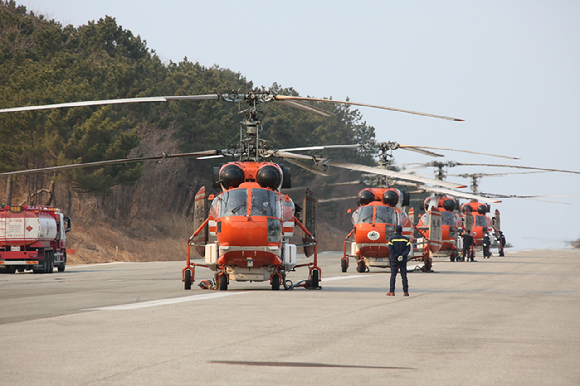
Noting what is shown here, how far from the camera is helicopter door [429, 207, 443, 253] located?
124 ft

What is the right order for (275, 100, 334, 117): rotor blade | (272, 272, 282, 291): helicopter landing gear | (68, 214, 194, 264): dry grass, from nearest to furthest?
(275, 100, 334, 117): rotor blade < (272, 272, 282, 291): helicopter landing gear < (68, 214, 194, 264): dry grass

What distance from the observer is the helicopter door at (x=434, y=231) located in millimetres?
37844

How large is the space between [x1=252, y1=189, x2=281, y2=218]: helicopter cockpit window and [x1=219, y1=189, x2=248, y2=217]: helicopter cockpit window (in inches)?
9.4

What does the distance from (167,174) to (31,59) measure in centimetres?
1694

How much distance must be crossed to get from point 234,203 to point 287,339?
9.13m

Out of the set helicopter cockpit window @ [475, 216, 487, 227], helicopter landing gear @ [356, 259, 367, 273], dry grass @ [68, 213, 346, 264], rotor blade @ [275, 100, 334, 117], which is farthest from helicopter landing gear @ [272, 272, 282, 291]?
helicopter cockpit window @ [475, 216, 487, 227]

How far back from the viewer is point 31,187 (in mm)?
53406

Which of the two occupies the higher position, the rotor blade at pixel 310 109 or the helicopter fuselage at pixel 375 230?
the rotor blade at pixel 310 109

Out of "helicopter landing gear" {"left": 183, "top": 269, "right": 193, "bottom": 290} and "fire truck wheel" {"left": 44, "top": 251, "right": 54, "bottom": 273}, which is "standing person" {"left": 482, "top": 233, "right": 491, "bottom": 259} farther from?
"helicopter landing gear" {"left": 183, "top": 269, "right": 193, "bottom": 290}

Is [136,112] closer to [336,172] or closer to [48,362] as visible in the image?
[336,172]

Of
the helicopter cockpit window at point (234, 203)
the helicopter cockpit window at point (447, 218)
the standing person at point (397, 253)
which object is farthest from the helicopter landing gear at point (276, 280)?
the helicopter cockpit window at point (447, 218)

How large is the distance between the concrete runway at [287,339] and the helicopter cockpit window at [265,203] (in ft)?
7.01

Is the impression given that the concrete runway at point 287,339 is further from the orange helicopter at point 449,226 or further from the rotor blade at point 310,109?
the orange helicopter at point 449,226

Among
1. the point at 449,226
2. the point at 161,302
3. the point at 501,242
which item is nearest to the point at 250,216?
the point at 161,302
